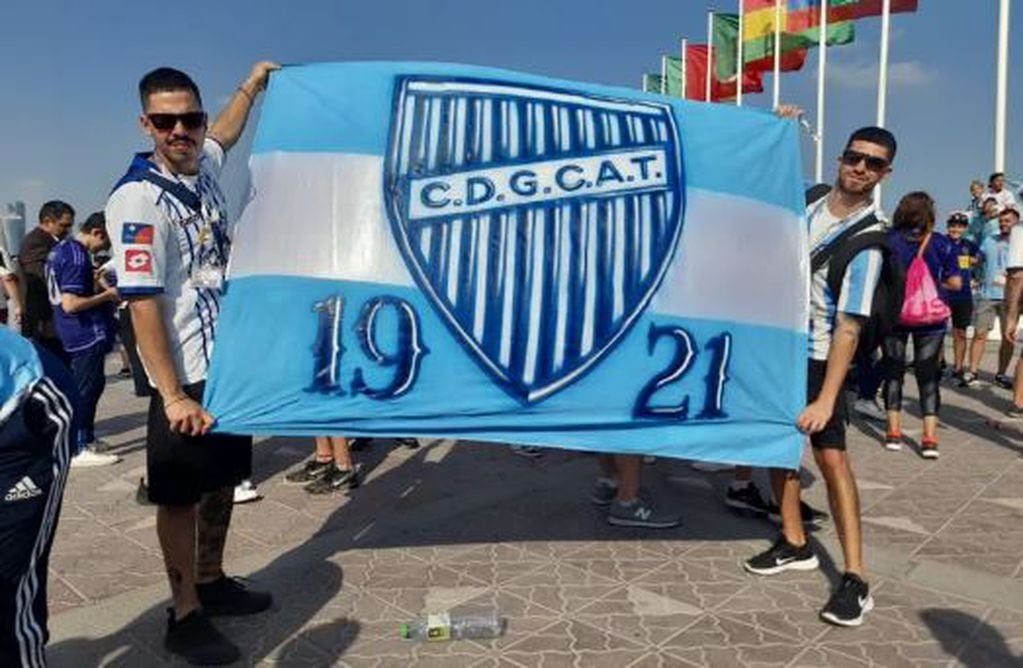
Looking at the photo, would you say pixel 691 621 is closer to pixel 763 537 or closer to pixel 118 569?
pixel 763 537

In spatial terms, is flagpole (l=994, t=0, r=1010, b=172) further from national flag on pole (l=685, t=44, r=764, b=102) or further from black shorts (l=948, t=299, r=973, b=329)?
national flag on pole (l=685, t=44, r=764, b=102)

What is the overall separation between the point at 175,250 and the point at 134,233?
0.56 feet

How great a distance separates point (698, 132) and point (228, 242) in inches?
81.7

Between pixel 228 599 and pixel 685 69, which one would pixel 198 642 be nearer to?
pixel 228 599

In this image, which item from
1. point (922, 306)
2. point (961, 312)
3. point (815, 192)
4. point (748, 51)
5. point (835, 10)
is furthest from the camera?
point (748, 51)

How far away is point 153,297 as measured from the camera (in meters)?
2.95

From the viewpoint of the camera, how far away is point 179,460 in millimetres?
3129

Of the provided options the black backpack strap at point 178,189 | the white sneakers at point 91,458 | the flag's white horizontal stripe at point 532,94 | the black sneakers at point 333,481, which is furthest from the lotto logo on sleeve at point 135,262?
the white sneakers at point 91,458

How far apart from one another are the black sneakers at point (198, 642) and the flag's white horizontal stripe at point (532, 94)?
7.64 feet

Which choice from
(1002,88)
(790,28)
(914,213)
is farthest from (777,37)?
(914,213)

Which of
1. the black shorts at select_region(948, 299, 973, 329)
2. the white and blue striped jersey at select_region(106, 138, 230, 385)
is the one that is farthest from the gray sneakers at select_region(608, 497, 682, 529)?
the black shorts at select_region(948, 299, 973, 329)

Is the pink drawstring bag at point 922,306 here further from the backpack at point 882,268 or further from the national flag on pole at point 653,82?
the national flag on pole at point 653,82

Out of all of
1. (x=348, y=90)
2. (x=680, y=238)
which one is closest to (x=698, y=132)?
(x=680, y=238)

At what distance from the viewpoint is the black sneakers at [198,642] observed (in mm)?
3127
